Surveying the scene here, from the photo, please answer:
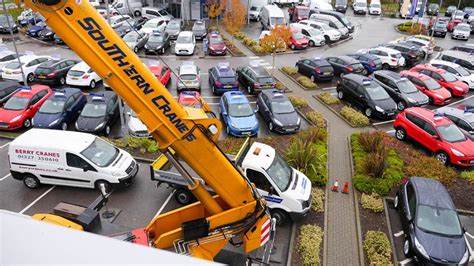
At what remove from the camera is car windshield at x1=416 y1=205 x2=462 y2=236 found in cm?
1095

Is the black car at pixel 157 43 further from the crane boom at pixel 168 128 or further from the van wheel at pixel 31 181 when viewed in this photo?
the crane boom at pixel 168 128

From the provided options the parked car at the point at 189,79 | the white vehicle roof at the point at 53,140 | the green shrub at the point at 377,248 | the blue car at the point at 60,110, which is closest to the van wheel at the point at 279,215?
the green shrub at the point at 377,248

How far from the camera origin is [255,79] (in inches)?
896

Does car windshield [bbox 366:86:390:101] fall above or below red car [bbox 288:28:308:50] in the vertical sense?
below

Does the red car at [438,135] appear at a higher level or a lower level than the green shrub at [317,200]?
A: higher

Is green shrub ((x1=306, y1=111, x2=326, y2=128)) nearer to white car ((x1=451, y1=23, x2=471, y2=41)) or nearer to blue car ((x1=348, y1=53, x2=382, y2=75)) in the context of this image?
Result: blue car ((x1=348, y1=53, x2=382, y2=75))

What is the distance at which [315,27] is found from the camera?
3769 centimetres

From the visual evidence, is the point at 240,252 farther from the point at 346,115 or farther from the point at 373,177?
the point at 346,115

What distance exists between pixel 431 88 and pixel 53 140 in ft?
68.9

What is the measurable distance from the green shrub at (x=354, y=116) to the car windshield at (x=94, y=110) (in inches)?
486

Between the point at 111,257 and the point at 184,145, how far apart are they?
178 inches

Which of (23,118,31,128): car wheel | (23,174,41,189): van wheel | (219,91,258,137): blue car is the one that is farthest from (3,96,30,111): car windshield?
(219,91,258,137): blue car

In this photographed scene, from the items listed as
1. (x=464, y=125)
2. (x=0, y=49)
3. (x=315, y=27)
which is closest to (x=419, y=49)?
(x=315, y=27)

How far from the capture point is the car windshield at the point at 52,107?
58.7ft
